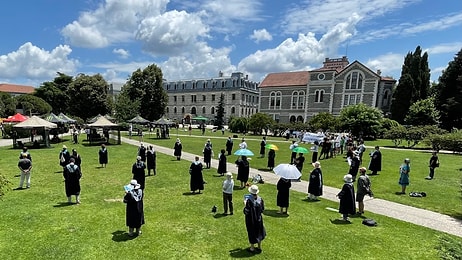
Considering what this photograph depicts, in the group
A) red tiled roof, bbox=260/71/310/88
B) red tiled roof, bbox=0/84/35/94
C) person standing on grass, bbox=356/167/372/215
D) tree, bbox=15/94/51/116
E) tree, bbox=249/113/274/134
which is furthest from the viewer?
red tiled roof, bbox=0/84/35/94

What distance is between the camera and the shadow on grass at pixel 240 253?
23.5ft

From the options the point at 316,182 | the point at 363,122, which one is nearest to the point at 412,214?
the point at 316,182

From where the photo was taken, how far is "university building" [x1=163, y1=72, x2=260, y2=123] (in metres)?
83.5

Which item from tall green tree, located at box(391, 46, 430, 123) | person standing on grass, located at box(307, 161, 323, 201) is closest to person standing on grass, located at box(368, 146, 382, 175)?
person standing on grass, located at box(307, 161, 323, 201)

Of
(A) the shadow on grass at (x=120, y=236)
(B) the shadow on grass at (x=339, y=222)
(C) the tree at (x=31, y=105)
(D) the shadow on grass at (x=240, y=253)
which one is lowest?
(A) the shadow on grass at (x=120, y=236)

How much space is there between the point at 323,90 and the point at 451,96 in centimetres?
2462

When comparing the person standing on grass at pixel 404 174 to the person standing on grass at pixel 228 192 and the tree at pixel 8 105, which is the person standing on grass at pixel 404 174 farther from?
the tree at pixel 8 105

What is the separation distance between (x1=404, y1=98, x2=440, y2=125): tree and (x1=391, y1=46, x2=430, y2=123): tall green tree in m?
5.13

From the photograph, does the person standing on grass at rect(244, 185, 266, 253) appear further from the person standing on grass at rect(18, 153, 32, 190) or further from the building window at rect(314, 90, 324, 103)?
the building window at rect(314, 90, 324, 103)

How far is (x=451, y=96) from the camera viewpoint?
41.5 metres

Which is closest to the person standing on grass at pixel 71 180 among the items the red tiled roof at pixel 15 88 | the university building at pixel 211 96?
the university building at pixel 211 96

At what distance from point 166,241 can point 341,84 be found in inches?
2361

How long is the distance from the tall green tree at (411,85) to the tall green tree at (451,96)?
8.62 metres

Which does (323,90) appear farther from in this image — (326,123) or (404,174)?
(404,174)
